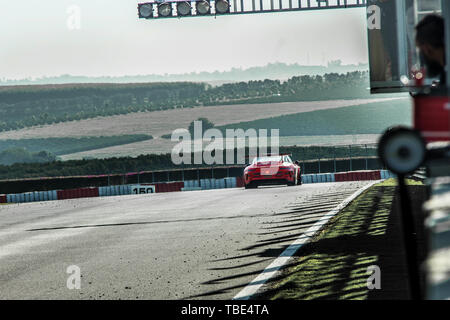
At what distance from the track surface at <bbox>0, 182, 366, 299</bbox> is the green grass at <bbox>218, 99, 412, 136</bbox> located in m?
104

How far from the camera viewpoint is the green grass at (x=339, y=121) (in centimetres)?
12838

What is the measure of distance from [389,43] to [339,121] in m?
109

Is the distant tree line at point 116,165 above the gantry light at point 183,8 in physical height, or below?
below

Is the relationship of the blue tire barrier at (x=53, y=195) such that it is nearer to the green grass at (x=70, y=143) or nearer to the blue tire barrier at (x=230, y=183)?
the blue tire barrier at (x=230, y=183)

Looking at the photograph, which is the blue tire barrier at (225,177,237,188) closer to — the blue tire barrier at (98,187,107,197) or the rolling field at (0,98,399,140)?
the blue tire barrier at (98,187,107,197)

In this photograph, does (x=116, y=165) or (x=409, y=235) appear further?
(x=116, y=165)

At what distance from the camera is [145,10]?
3359 centimetres

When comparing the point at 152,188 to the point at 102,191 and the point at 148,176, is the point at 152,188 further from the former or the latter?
the point at 148,176

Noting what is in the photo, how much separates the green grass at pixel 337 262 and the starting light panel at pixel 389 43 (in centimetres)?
560

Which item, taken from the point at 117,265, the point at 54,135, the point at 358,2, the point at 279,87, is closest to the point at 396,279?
the point at 117,265

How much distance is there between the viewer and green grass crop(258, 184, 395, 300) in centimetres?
836

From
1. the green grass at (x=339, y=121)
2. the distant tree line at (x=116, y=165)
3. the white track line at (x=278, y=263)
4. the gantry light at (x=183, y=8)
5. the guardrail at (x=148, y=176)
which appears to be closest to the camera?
the white track line at (x=278, y=263)

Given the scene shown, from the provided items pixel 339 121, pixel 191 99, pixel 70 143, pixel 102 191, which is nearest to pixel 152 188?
pixel 102 191

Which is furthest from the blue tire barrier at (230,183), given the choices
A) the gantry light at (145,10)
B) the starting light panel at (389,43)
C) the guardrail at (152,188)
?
the starting light panel at (389,43)
